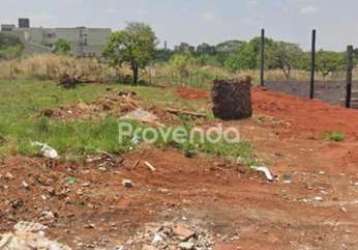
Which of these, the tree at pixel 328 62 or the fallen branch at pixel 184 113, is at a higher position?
the tree at pixel 328 62

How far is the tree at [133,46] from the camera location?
756 inches

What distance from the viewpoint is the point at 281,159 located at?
26.0ft

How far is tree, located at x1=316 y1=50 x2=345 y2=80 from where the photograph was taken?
2331 centimetres

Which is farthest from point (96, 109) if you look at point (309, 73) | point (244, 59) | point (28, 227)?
point (244, 59)

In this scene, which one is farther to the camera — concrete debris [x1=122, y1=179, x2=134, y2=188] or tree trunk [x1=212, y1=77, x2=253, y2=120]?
tree trunk [x1=212, y1=77, x2=253, y2=120]

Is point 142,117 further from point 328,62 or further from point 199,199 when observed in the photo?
point 328,62

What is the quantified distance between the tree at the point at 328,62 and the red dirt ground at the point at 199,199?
15801 mm

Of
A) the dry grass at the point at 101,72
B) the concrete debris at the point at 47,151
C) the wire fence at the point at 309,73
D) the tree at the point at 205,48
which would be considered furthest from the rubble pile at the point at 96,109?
the tree at the point at 205,48

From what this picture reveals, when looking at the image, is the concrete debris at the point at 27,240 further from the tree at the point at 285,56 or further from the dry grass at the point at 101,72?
the tree at the point at 285,56

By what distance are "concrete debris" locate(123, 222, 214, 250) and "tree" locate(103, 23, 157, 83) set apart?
14.5 m

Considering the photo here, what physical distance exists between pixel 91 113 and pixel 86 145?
3941 millimetres

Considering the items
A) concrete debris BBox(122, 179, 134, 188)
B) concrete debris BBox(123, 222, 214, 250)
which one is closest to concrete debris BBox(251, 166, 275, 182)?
concrete debris BBox(122, 179, 134, 188)

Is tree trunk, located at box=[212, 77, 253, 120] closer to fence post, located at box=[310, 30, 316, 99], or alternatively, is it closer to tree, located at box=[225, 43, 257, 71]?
fence post, located at box=[310, 30, 316, 99]

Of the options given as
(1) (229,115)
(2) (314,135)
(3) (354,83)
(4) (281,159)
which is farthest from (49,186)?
(3) (354,83)
